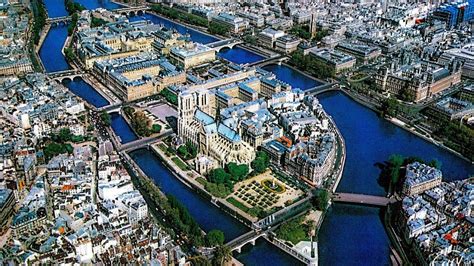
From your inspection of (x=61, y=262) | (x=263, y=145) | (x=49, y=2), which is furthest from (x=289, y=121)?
(x=49, y=2)

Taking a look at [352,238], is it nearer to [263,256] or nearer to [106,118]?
[263,256]

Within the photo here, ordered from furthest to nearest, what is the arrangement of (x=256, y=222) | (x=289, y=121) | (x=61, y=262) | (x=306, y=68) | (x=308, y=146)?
(x=306, y=68) < (x=289, y=121) < (x=308, y=146) < (x=256, y=222) < (x=61, y=262)

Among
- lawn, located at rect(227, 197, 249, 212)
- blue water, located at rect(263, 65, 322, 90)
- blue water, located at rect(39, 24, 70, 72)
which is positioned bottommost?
lawn, located at rect(227, 197, 249, 212)

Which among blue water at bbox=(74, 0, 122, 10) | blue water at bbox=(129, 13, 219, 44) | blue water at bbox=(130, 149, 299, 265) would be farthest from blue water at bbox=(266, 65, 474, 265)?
blue water at bbox=(74, 0, 122, 10)

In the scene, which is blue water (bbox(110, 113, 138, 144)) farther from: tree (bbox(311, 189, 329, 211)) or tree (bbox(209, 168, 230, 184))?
tree (bbox(311, 189, 329, 211))

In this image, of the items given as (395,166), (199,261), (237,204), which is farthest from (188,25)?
(199,261)

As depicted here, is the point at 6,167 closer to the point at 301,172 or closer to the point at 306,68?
the point at 301,172

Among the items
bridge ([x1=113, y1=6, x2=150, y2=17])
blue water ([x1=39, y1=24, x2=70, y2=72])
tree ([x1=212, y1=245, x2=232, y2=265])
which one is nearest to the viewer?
tree ([x1=212, y1=245, x2=232, y2=265])
